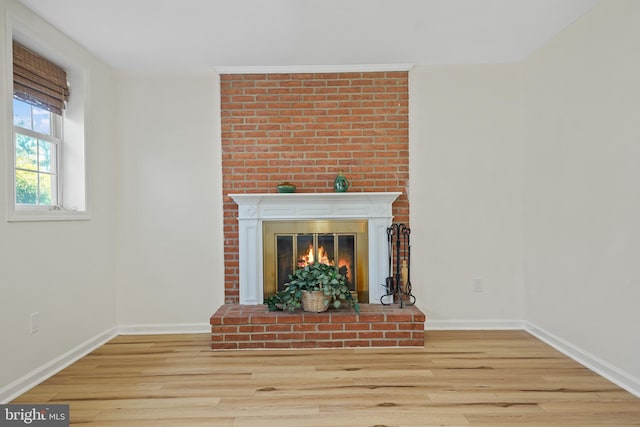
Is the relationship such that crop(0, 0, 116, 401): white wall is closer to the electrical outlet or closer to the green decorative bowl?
the electrical outlet

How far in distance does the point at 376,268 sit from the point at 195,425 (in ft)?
6.39

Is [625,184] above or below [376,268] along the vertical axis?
above

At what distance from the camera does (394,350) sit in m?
3.00

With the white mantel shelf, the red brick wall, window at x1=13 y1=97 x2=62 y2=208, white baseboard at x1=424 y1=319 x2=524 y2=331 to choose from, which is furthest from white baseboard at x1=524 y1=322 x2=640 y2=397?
window at x1=13 y1=97 x2=62 y2=208

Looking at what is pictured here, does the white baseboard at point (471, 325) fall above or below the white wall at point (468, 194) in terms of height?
below

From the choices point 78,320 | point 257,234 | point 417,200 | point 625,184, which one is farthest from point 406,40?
point 78,320

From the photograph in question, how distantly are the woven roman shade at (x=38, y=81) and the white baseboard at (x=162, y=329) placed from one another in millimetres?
1887

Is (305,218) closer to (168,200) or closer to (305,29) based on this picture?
(168,200)

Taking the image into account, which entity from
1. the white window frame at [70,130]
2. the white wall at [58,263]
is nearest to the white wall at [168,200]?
the white wall at [58,263]

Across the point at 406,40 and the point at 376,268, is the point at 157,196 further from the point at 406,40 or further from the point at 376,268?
the point at 406,40

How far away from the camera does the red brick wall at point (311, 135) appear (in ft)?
11.5

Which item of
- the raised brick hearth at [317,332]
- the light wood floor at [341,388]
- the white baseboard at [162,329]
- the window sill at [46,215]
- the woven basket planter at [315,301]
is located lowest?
the light wood floor at [341,388]

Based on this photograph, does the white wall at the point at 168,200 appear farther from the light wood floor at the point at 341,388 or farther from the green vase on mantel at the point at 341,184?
the green vase on mantel at the point at 341,184

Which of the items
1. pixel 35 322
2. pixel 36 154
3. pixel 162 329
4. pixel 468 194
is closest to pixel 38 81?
pixel 36 154
